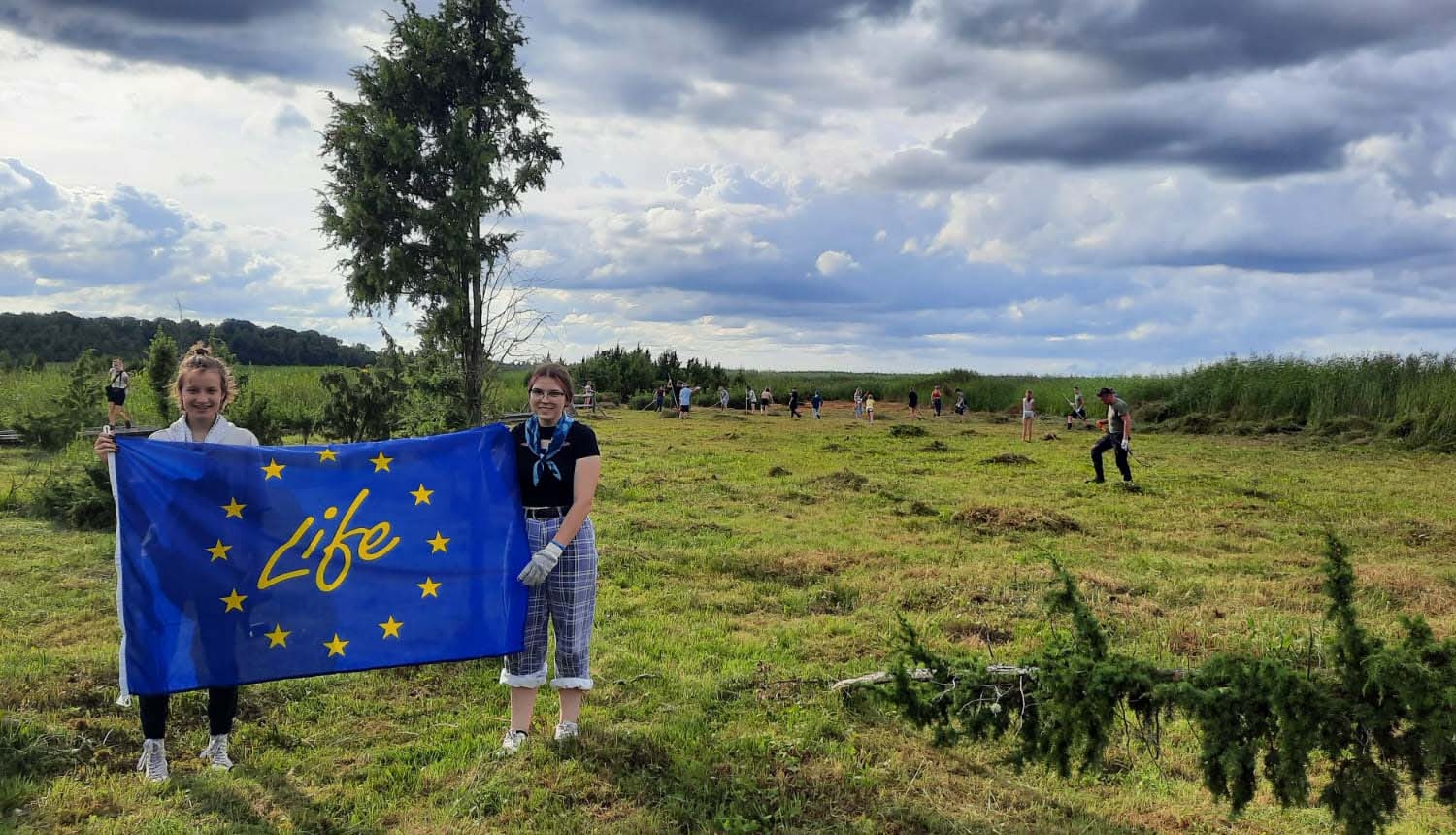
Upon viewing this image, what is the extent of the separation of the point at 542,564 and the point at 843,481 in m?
11.9

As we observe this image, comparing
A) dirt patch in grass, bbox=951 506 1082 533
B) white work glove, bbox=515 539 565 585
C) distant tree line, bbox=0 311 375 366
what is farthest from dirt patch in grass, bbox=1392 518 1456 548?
distant tree line, bbox=0 311 375 366

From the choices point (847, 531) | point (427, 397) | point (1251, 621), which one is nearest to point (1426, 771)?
point (1251, 621)

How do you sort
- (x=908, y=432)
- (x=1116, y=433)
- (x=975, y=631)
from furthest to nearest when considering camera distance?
(x=908, y=432)
(x=1116, y=433)
(x=975, y=631)

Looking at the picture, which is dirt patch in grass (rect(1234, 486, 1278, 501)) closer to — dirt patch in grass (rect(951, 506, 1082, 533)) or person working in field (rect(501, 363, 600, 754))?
dirt patch in grass (rect(951, 506, 1082, 533))

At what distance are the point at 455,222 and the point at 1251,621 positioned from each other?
15.3 meters

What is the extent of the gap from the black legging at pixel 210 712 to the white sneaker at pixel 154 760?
0.04 meters

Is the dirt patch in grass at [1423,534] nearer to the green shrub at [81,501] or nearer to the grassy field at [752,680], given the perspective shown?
the grassy field at [752,680]

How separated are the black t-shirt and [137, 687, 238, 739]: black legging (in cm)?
190

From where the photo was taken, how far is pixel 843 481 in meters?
16.1

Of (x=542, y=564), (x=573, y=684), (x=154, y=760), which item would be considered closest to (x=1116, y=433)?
(x=573, y=684)

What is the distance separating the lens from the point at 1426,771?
3.30 meters

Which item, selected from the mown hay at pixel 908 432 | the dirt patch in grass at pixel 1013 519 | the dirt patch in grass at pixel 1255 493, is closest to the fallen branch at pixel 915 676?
the dirt patch in grass at pixel 1013 519

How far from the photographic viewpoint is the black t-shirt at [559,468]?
466cm

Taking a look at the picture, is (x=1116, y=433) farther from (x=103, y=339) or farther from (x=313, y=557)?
(x=103, y=339)
